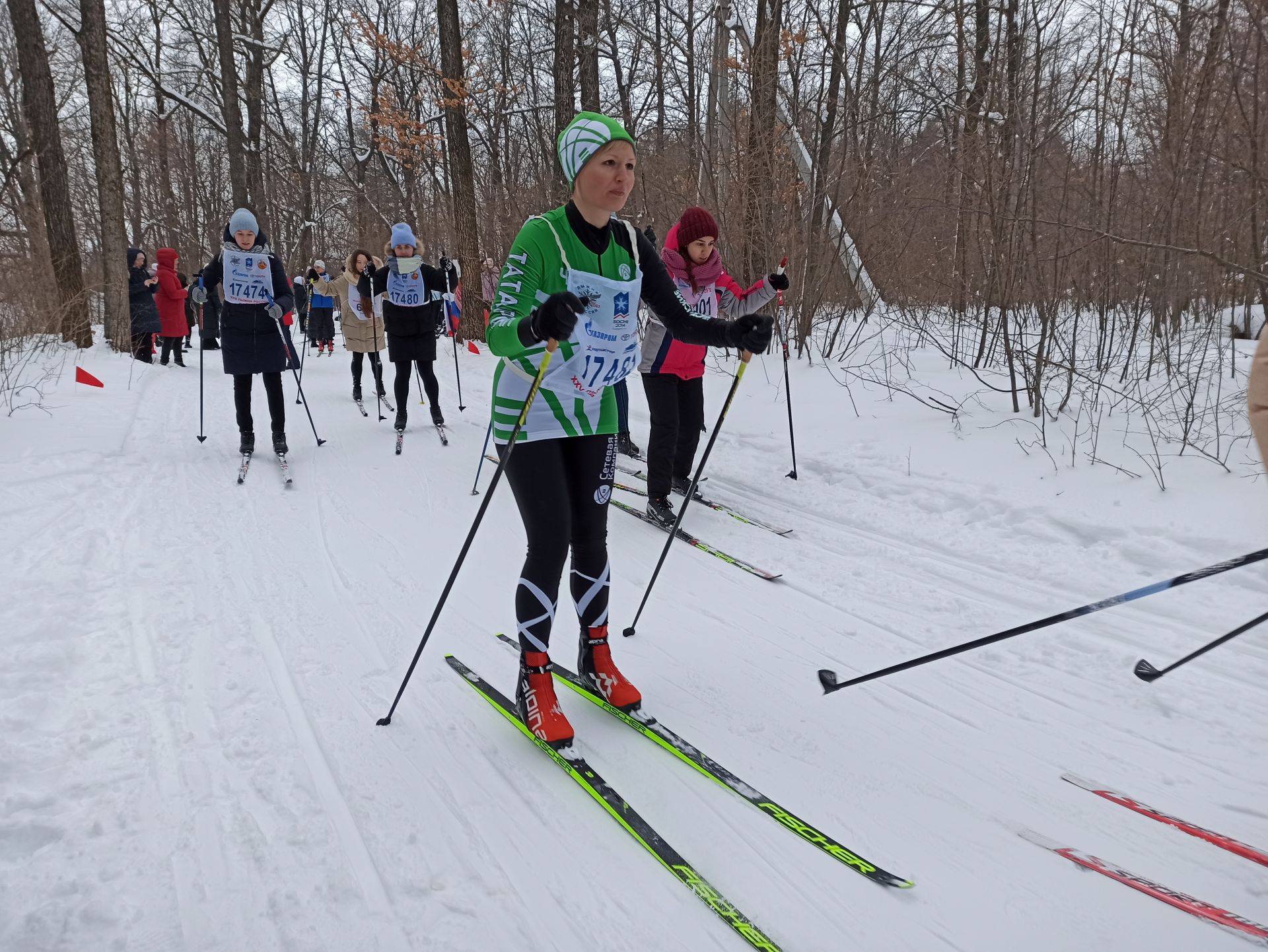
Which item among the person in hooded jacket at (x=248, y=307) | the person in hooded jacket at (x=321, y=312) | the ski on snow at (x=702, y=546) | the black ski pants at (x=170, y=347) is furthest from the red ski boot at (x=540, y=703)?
the person in hooded jacket at (x=321, y=312)

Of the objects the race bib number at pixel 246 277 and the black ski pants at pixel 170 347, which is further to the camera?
the black ski pants at pixel 170 347

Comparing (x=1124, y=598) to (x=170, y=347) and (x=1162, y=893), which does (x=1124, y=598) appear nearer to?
(x=1162, y=893)

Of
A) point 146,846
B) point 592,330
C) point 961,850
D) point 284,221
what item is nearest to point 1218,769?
point 961,850

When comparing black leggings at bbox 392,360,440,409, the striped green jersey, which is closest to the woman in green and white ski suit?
the striped green jersey

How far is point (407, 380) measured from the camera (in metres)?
7.35

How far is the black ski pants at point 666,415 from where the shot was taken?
5168 mm

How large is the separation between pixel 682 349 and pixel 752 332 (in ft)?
7.35

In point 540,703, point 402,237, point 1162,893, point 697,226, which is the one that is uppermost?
point 402,237

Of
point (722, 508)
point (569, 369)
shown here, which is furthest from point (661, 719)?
point (722, 508)

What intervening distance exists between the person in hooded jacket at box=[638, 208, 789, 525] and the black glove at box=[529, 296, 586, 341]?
2645 mm

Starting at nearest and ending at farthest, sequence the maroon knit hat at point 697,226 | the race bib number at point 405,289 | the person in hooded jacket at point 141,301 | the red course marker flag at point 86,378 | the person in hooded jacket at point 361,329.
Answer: the maroon knit hat at point 697,226
the race bib number at point 405,289
the red course marker flag at point 86,378
the person in hooded jacket at point 361,329
the person in hooded jacket at point 141,301

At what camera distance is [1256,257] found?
16.8 ft

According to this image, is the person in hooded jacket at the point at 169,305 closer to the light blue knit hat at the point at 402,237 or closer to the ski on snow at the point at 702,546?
the light blue knit hat at the point at 402,237

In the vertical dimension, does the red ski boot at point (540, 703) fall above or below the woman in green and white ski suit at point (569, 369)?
below
